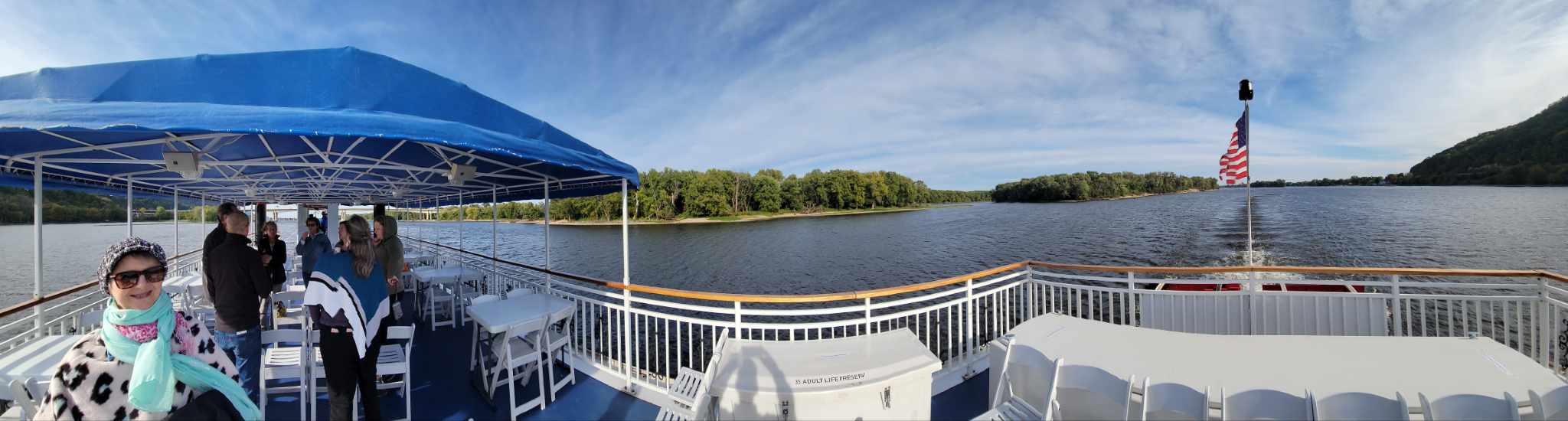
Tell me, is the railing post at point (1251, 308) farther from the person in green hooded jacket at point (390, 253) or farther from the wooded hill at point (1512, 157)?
the wooded hill at point (1512, 157)

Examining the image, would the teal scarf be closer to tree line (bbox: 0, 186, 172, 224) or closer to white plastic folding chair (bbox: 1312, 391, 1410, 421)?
white plastic folding chair (bbox: 1312, 391, 1410, 421)

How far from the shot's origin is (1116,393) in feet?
6.61

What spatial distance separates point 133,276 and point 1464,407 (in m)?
4.56

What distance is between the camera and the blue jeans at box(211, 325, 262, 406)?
103 inches

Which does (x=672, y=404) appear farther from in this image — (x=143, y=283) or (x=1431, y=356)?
(x=1431, y=356)

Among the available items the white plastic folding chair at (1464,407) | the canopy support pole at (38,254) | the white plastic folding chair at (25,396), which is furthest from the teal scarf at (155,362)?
the white plastic folding chair at (1464,407)

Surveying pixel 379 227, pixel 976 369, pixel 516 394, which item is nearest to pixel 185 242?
pixel 379 227

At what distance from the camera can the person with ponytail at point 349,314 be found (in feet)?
7.81

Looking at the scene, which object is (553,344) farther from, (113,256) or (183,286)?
(183,286)

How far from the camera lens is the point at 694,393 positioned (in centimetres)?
295

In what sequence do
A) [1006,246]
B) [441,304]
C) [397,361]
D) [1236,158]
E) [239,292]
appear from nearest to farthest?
[239,292]
[397,361]
[441,304]
[1236,158]
[1006,246]

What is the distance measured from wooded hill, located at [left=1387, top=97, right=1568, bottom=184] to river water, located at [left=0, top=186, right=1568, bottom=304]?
2775 centimetres

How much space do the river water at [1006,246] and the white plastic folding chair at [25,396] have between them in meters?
8.30


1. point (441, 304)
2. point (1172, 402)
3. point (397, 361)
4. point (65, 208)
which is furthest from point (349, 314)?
point (65, 208)
